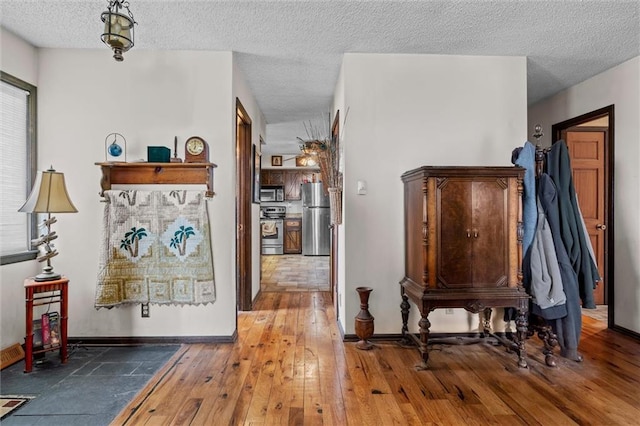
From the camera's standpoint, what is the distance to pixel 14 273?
2875 millimetres

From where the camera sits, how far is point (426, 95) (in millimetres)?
3291

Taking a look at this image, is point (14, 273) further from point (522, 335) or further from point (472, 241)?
point (522, 335)

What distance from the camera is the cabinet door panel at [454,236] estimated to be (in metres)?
2.68

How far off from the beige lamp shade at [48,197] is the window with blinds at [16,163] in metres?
0.39

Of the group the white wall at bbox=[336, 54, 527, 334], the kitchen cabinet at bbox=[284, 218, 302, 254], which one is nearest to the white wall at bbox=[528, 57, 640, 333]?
the white wall at bbox=[336, 54, 527, 334]

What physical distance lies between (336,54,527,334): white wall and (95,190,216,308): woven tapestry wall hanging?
49.5 inches

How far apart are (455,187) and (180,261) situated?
2256 millimetres

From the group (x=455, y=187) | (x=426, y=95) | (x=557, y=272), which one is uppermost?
(x=426, y=95)

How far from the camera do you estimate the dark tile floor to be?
6.77 ft

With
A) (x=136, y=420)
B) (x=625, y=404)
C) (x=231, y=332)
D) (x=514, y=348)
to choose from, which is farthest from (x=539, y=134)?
(x=136, y=420)

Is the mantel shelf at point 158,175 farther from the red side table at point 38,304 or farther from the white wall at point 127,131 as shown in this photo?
the red side table at point 38,304

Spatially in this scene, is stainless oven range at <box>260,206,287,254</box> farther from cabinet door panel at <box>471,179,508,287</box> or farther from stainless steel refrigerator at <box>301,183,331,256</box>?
cabinet door panel at <box>471,179,508,287</box>

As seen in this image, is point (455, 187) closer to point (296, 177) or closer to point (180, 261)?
point (180, 261)

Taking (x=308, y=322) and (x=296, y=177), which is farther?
(x=296, y=177)
